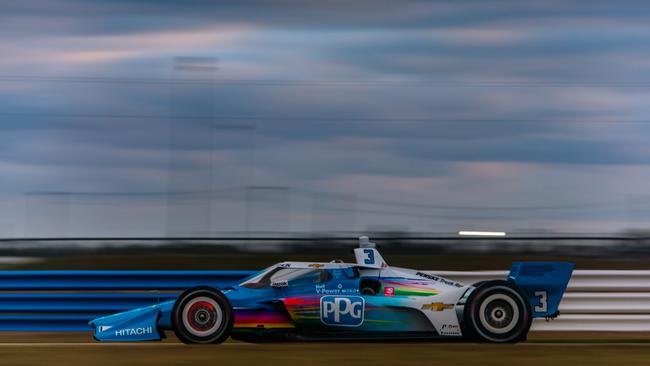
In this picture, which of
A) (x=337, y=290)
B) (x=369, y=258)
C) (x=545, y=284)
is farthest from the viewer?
(x=369, y=258)

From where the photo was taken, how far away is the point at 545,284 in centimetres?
975

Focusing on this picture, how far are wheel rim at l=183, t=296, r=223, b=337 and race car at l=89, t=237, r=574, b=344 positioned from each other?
10 millimetres

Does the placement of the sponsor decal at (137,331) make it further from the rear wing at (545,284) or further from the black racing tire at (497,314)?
the rear wing at (545,284)

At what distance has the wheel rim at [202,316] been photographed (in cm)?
931

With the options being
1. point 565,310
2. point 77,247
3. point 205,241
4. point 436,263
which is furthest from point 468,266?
point 77,247

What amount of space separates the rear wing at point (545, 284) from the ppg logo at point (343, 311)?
5.65 ft

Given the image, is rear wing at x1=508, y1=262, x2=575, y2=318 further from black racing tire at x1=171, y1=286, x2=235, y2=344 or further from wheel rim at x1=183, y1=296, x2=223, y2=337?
wheel rim at x1=183, y1=296, x2=223, y2=337

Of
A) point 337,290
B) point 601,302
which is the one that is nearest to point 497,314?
point 337,290

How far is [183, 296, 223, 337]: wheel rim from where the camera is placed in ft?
30.6

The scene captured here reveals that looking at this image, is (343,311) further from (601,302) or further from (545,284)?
(601,302)

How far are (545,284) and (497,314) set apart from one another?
715 mm

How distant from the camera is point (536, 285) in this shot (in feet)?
32.0

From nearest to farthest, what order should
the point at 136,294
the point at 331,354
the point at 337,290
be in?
the point at 331,354
the point at 337,290
the point at 136,294

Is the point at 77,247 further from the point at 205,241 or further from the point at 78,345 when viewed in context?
the point at 78,345
